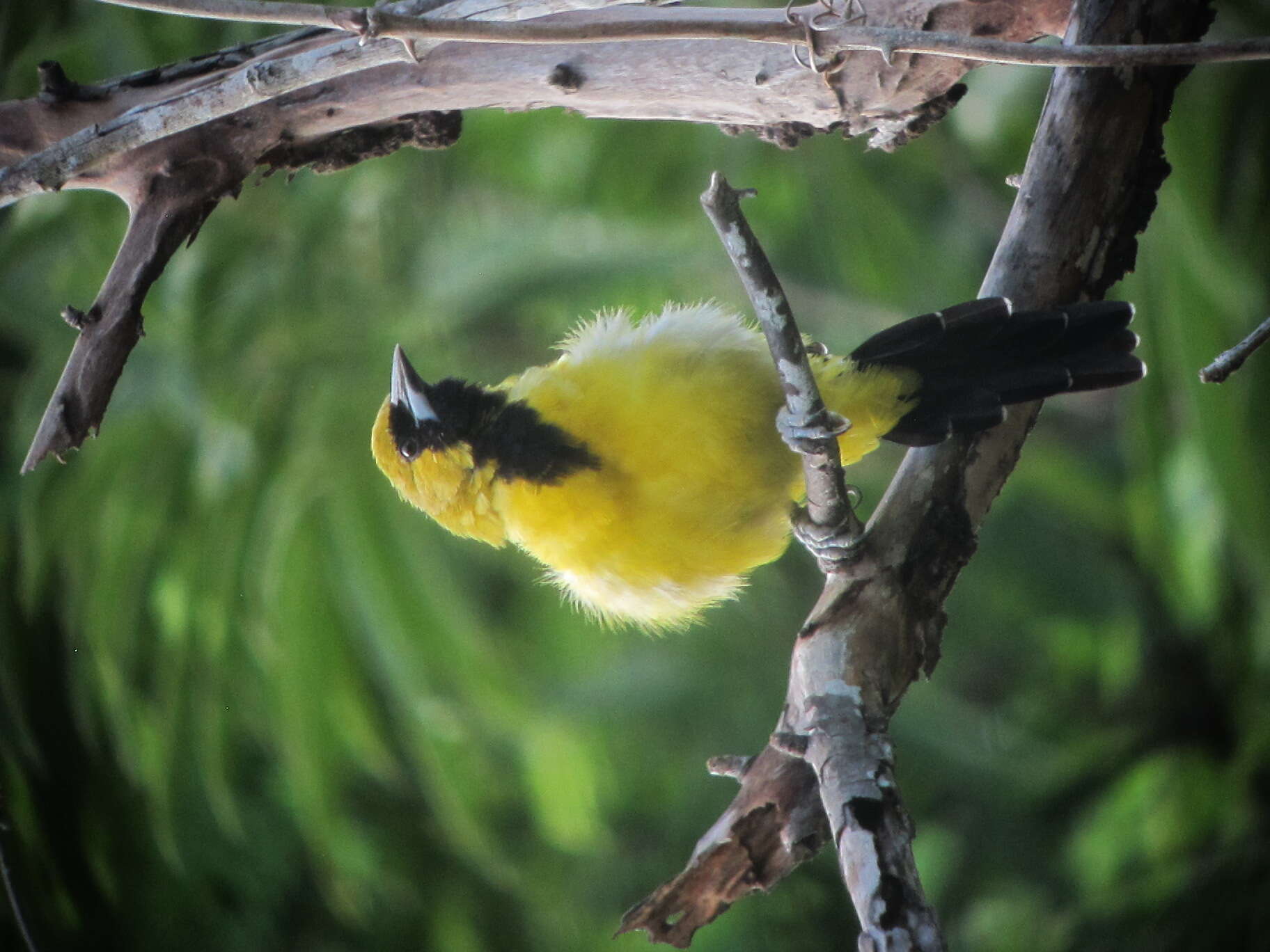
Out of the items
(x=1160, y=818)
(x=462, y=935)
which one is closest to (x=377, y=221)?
(x=462, y=935)

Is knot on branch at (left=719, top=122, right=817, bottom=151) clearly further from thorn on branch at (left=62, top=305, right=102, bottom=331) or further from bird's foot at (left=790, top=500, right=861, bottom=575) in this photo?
thorn on branch at (left=62, top=305, right=102, bottom=331)

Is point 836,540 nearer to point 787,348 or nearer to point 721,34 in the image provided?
point 787,348

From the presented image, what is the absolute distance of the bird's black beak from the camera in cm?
164

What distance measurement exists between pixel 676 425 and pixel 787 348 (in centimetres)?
39

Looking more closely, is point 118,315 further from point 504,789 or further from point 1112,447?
point 1112,447

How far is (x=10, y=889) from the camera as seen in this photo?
4.68ft

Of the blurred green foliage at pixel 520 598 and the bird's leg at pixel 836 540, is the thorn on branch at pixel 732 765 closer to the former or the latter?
the bird's leg at pixel 836 540

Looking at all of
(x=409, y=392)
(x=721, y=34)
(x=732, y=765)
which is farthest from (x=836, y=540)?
(x=409, y=392)

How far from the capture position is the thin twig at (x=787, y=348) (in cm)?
101

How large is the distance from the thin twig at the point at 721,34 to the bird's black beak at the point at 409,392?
1.94 ft

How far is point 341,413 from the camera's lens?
2.53m

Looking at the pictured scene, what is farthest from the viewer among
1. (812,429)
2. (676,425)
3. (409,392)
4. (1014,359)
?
(409,392)

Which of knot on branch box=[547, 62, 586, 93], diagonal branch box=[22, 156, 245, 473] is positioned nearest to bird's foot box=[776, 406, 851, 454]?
knot on branch box=[547, 62, 586, 93]

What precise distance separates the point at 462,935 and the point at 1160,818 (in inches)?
74.3
